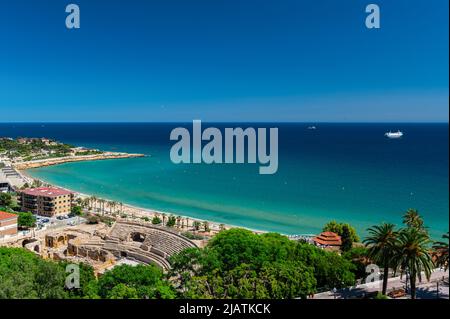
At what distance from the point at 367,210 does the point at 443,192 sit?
1841cm

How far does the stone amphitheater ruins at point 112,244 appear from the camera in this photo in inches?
1380

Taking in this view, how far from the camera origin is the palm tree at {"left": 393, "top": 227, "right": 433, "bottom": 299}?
19.3 m

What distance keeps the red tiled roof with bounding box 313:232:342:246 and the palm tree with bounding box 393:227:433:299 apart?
1705 centimetres

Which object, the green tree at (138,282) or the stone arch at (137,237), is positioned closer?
the green tree at (138,282)

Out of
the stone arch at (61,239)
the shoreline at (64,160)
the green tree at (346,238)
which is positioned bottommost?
the stone arch at (61,239)

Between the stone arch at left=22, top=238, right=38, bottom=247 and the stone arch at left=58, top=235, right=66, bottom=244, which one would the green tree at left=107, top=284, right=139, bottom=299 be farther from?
the stone arch at left=22, top=238, right=38, bottom=247

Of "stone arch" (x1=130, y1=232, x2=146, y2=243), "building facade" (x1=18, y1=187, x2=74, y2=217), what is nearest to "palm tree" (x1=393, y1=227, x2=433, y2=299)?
"stone arch" (x1=130, y1=232, x2=146, y2=243)

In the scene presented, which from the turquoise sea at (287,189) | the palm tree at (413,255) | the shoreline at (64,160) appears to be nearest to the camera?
the palm tree at (413,255)

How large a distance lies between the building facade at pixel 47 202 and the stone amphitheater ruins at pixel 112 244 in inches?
417

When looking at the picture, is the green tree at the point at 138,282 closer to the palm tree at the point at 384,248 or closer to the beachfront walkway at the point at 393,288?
the beachfront walkway at the point at 393,288

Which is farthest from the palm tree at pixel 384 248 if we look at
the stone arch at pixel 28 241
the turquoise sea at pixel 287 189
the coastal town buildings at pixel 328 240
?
the stone arch at pixel 28 241

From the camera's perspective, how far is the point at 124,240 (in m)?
40.6
